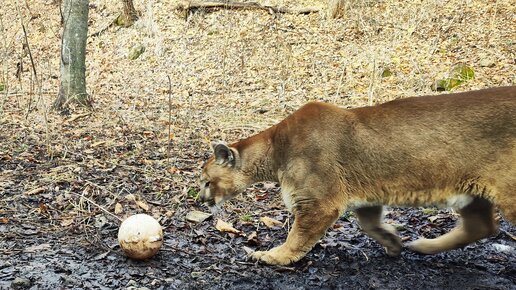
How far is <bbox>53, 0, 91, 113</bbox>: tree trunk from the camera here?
12117 millimetres

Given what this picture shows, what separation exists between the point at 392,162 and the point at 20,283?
3.58 metres

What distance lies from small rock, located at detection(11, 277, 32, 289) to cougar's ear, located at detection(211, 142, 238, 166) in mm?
2200

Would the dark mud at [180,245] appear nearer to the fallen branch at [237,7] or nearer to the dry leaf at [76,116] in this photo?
the dry leaf at [76,116]

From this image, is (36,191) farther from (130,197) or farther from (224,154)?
(224,154)

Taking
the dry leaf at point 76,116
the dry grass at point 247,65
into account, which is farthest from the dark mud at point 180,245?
the dry leaf at point 76,116

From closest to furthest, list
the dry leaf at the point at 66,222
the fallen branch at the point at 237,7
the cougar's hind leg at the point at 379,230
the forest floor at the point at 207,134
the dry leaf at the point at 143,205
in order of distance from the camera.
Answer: the forest floor at the point at 207,134 < the cougar's hind leg at the point at 379,230 < the dry leaf at the point at 66,222 < the dry leaf at the point at 143,205 < the fallen branch at the point at 237,7

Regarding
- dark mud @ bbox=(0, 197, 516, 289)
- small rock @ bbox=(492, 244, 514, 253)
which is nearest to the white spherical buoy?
dark mud @ bbox=(0, 197, 516, 289)

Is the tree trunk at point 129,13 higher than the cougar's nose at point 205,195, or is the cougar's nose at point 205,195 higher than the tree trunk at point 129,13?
the tree trunk at point 129,13

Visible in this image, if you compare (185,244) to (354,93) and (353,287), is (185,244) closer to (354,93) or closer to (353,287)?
(353,287)

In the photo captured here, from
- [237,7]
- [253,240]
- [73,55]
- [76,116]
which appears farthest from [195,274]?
[237,7]

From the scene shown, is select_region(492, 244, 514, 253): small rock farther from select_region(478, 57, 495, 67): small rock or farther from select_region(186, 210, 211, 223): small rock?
select_region(478, 57, 495, 67): small rock

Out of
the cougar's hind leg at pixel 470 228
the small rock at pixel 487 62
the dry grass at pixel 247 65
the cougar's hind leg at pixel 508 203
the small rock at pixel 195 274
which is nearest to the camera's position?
the cougar's hind leg at pixel 508 203

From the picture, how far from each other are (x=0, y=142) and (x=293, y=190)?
6.17 metres

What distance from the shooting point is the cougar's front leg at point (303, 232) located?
5.23 meters
